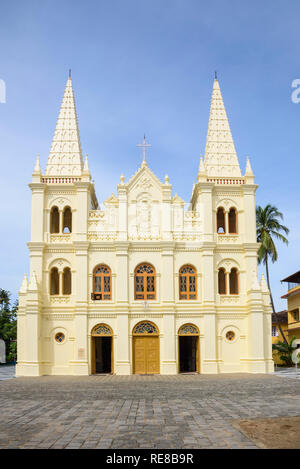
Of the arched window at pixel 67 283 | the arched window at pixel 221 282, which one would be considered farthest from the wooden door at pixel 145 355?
the arched window at pixel 67 283

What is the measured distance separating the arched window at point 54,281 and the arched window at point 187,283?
7.86m

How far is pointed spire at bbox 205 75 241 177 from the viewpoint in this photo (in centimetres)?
3428

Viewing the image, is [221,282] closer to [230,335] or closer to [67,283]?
[230,335]

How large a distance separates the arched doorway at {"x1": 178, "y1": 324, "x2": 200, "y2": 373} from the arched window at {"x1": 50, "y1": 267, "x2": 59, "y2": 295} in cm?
835

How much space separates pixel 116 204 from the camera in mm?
33281

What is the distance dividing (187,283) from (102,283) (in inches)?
206

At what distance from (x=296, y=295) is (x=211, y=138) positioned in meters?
17.8

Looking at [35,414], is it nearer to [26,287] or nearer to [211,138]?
[26,287]

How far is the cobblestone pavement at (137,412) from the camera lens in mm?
10203

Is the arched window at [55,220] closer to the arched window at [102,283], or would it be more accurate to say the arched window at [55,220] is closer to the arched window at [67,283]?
the arched window at [67,283]

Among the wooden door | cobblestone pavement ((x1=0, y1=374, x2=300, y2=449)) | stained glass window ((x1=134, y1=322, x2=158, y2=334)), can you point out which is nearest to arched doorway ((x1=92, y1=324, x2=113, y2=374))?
the wooden door

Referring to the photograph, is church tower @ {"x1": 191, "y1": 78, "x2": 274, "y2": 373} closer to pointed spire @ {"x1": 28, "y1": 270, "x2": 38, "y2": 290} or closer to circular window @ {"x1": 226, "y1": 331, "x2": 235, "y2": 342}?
circular window @ {"x1": 226, "y1": 331, "x2": 235, "y2": 342}
